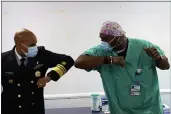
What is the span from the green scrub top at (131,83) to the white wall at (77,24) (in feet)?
3.06

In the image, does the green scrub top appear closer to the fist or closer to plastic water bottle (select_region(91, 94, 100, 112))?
the fist

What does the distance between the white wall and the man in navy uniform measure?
920 mm

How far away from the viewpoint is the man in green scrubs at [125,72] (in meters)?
1.74

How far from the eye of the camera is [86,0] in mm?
2666

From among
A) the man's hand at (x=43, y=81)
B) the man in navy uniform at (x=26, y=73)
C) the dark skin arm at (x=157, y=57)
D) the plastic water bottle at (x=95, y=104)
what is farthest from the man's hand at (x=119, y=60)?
the plastic water bottle at (x=95, y=104)

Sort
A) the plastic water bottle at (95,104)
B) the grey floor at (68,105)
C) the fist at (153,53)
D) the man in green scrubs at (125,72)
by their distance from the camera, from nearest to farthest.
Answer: the fist at (153,53) → the man in green scrubs at (125,72) → the plastic water bottle at (95,104) → the grey floor at (68,105)

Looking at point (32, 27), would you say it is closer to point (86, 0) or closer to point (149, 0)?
point (86, 0)

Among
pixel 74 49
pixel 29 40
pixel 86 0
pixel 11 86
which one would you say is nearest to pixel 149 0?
pixel 86 0

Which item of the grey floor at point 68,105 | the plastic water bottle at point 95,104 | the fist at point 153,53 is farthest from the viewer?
the grey floor at point 68,105

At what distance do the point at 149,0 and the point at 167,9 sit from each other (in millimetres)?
223

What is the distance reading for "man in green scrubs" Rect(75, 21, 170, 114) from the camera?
1.74m

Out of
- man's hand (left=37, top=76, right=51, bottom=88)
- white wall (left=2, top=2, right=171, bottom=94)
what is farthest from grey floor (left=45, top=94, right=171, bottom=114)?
man's hand (left=37, top=76, right=51, bottom=88)

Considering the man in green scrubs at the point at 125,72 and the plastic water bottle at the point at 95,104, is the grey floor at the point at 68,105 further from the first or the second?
the man in green scrubs at the point at 125,72

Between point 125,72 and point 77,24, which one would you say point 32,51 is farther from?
point 77,24
